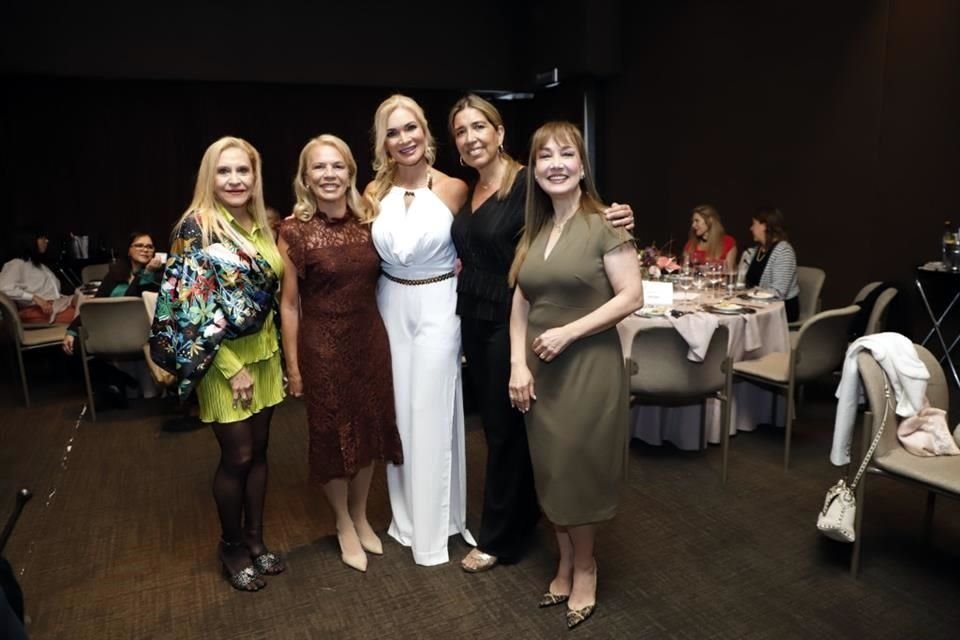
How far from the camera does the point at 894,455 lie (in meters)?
2.47

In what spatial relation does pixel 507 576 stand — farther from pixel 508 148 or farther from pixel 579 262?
pixel 508 148

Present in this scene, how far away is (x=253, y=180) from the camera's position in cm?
254

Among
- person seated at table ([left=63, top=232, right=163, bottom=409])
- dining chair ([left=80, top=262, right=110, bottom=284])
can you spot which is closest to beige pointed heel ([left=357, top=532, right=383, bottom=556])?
person seated at table ([left=63, top=232, right=163, bottom=409])

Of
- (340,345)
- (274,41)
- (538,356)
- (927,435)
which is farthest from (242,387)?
(274,41)

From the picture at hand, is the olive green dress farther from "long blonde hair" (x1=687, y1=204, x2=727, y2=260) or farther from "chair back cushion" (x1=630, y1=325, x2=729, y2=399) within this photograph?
"long blonde hair" (x1=687, y1=204, x2=727, y2=260)

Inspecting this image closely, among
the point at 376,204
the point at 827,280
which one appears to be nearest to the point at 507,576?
the point at 376,204

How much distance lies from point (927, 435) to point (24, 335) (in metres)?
5.68

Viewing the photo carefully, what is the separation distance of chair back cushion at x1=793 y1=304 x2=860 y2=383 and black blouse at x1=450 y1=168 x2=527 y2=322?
1.85m

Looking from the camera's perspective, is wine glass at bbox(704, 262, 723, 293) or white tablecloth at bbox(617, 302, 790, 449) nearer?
white tablecloth at bbox(617, 302, 790, 449)

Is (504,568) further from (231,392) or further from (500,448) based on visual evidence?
(231,392)

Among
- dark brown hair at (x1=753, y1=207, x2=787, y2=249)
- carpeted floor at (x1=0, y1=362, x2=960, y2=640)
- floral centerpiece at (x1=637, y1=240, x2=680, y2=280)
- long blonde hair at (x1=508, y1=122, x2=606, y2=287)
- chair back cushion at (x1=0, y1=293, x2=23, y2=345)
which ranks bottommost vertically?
carpeted floor at (x1=0, y1=362, x2=960, y2=640)

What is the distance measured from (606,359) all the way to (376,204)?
41.4 inches

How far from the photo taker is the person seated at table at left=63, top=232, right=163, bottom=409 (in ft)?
15.7

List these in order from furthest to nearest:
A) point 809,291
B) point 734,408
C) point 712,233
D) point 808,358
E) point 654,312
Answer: point 712,233 → point 809,291 → point 734,408 → point 654,312 → point 808,358
